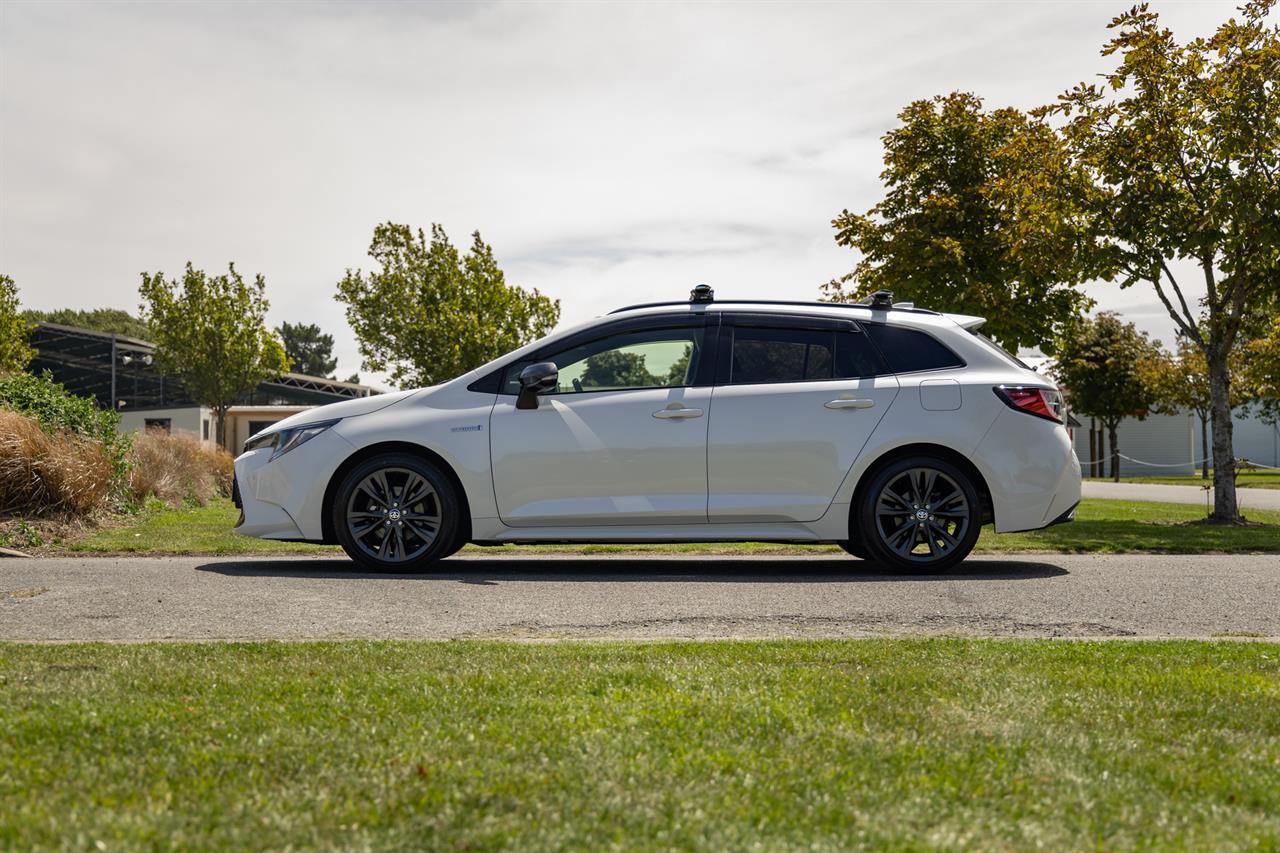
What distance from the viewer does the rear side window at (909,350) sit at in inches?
342

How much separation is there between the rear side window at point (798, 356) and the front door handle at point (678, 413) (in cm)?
37

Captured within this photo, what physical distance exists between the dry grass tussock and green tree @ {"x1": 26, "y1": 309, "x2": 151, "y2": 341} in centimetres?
8344

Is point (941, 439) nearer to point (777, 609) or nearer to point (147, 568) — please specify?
point (777, 609)

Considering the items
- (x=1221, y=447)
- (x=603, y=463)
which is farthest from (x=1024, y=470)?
(x=1221, y=447)

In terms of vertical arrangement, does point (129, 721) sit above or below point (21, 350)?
below

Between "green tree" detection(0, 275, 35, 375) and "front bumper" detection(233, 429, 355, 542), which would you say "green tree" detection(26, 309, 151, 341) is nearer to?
"green tree" detection(0, 275, 35, 375)

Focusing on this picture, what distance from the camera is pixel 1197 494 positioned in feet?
86.2

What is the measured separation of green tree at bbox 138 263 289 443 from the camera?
4572 cm

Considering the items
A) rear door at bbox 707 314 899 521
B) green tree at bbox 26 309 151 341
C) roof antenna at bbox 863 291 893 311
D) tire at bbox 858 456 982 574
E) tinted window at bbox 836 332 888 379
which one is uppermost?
green tree at bbox 26 309 151 341

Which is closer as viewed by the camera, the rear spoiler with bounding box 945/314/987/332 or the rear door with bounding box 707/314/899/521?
the rear door with bounding box 707/314/899/521

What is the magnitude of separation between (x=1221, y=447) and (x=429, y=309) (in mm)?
31745

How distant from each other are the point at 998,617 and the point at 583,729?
3478 millimetres

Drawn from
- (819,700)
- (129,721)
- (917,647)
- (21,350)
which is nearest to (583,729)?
(819,700)

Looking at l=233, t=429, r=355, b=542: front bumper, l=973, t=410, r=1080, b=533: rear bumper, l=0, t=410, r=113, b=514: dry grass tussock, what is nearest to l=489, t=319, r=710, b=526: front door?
l=233, t=429, r=355, b=542: front bumper
